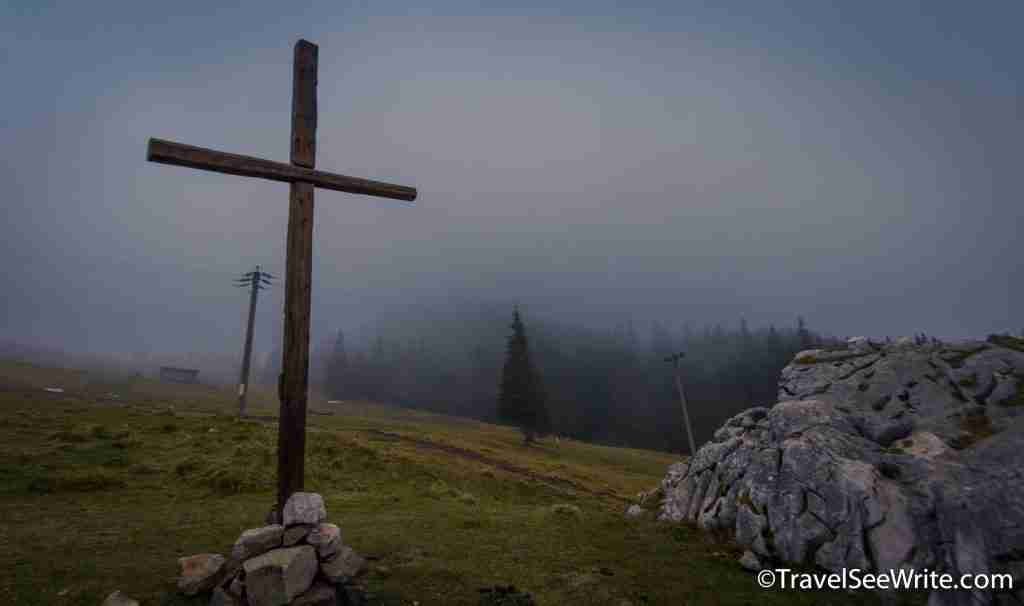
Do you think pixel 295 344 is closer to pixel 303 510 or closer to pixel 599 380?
pixel 303 510

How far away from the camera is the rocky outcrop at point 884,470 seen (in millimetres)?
10227

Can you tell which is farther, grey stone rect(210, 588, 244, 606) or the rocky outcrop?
the rocky outcrop

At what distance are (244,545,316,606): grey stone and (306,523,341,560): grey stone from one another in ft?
1.01

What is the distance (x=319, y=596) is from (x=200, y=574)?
2.41m

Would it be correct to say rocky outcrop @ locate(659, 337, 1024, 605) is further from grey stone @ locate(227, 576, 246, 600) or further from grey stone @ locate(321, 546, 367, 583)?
grey stone @ locate(227, 576, 246, 600)

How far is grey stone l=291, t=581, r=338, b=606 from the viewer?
25.5 feet

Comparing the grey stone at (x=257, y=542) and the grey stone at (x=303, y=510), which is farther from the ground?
the grey stone at (x=303, y=510)

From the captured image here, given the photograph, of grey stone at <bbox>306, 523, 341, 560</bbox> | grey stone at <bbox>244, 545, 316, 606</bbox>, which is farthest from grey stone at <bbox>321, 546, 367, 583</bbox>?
grey stone at <bbox>244, 545, 316, 606</bbox>

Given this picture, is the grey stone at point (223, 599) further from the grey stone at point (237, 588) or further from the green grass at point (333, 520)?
the green grass at point (333, 520)

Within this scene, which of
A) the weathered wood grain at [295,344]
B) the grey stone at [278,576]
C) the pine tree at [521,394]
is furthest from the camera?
the pine tree at [521,394]

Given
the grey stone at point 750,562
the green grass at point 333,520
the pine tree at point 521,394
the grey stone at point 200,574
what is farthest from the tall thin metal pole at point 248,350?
the grey stone at point 750,562

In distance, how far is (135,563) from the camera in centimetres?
988

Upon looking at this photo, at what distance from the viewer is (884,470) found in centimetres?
1209

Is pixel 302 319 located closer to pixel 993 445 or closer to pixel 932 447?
pixel 932 447
